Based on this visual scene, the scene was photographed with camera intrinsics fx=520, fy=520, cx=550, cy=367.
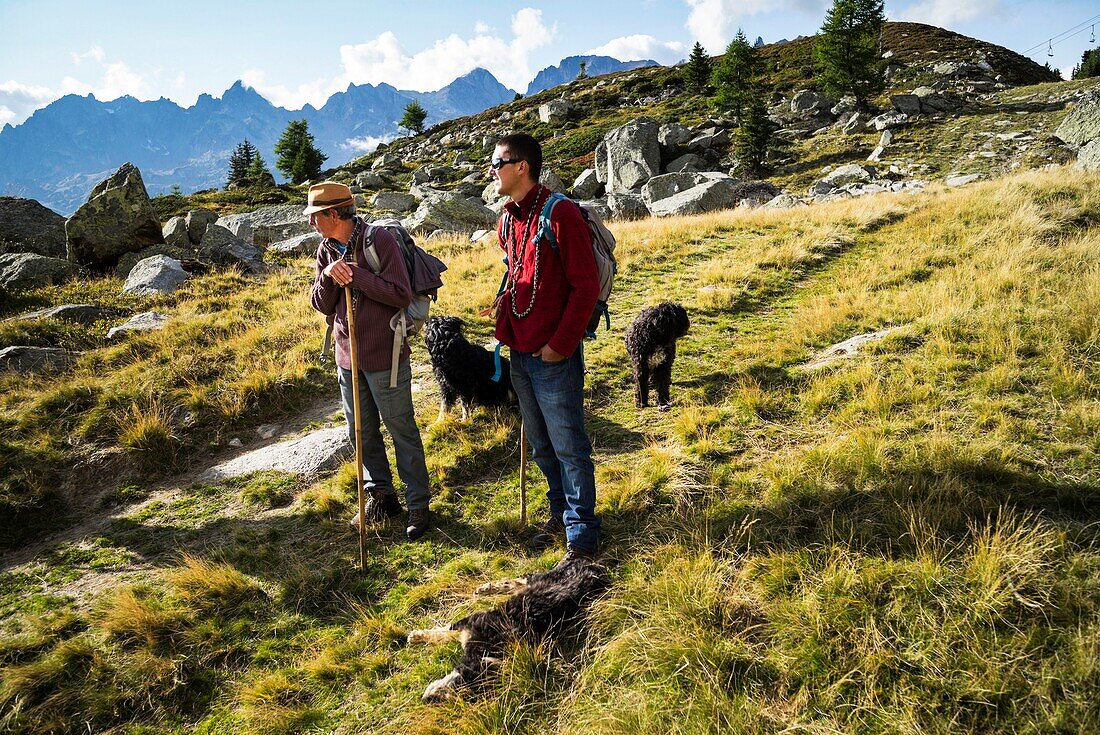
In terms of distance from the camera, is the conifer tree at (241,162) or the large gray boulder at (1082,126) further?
the conifer tree at (241,162)

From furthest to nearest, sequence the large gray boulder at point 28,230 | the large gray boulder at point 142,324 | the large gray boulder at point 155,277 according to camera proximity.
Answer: the large gray boulder at point 28,230
the large gray boulder at point 155,277
the large gray boulder at point 142,324

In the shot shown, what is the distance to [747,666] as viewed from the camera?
240 centimetres

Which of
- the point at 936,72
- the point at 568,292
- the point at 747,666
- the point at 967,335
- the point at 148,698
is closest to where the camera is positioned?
the point at 747,666

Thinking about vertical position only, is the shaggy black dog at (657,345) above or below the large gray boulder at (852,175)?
below

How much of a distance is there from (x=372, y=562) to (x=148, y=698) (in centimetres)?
141

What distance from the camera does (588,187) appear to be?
30.8 m

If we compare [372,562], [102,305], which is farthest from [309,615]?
[102,305]

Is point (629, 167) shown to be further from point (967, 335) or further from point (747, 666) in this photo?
point (747, 666)

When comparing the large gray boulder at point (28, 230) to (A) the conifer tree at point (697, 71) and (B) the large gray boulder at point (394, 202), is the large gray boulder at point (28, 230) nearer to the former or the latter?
(B) the large gray boulder at point (394, 202)

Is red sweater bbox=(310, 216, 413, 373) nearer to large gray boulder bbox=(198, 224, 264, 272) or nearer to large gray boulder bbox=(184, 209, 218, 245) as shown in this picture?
large gray boulder bbox=(198, 224, 264, 272)

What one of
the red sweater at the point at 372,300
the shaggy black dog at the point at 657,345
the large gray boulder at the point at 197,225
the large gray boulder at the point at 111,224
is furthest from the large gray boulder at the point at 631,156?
the red sweater at the point at 372,300

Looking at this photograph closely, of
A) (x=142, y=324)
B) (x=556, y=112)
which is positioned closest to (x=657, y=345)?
(x=142, y=324)

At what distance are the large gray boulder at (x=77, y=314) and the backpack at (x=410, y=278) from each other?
9036mm

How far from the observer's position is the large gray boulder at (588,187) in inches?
1208
